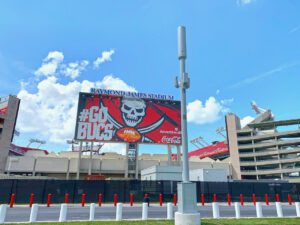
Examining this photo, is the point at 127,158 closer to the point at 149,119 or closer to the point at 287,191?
the point at 149,119

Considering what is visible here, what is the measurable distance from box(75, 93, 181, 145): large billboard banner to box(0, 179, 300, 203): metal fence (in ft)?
63.2

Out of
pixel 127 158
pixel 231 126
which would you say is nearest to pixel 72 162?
pixel 127 158

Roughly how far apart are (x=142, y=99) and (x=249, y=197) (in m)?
26.7

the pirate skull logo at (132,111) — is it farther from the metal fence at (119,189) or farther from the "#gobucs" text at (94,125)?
the metal fence at (119,189)

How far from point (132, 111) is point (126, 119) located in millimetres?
1945

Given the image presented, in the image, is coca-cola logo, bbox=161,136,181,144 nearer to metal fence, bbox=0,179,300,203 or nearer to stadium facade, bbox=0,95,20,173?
metal fence, bbox=0,179,300,203

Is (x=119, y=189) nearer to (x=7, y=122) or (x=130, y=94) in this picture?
(x=130, y=94)

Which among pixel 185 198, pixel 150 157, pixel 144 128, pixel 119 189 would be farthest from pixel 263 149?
pixel 185 198

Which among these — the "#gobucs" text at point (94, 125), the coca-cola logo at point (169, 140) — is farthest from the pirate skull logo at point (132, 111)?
the coca-cola logo at point (169, 140)

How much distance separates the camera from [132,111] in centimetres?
4788

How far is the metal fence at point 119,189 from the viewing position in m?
25.0

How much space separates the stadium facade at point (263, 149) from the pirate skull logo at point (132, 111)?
1608 inches

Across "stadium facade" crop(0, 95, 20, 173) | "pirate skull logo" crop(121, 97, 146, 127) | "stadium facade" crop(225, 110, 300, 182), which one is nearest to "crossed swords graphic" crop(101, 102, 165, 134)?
"pirate skull logo" crop(121, 97, 146, 127)

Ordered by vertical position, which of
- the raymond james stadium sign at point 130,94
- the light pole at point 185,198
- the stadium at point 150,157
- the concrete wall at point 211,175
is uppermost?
the raymond james stadium sign at point 130,94
